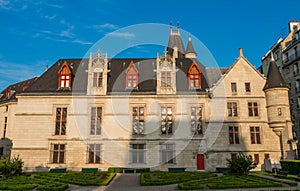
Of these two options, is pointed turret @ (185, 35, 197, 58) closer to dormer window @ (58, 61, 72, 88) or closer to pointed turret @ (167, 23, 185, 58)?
pointed turret @ (167, 23, 185, 58)

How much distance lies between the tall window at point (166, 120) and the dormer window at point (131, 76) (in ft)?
15.8

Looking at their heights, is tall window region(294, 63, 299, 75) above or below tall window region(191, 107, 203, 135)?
above

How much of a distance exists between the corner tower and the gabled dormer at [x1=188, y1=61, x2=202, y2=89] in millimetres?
8074

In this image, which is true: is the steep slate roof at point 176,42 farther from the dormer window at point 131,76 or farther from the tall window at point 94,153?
the tall window at point 94,153

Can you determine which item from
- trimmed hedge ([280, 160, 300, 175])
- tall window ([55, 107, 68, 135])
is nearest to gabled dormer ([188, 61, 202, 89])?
trimmed hedge ([280, 160, 300, 175])

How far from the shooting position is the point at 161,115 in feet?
96.9

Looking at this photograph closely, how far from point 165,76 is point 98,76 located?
8.38m

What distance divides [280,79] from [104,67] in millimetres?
21450

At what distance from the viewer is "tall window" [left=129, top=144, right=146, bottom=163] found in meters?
28.2

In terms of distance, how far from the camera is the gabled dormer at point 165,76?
30.0 m

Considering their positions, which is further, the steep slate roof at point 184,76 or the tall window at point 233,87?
the steep slate roof at point 184,76

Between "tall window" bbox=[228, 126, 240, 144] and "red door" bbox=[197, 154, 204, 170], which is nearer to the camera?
"red door" bbox=[197, 154, 204, 170]

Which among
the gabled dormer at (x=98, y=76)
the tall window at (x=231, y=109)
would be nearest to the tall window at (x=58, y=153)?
the gabled dormer at (x=98, y=76)

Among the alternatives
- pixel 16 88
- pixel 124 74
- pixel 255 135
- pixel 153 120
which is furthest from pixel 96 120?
pixel 16 88
